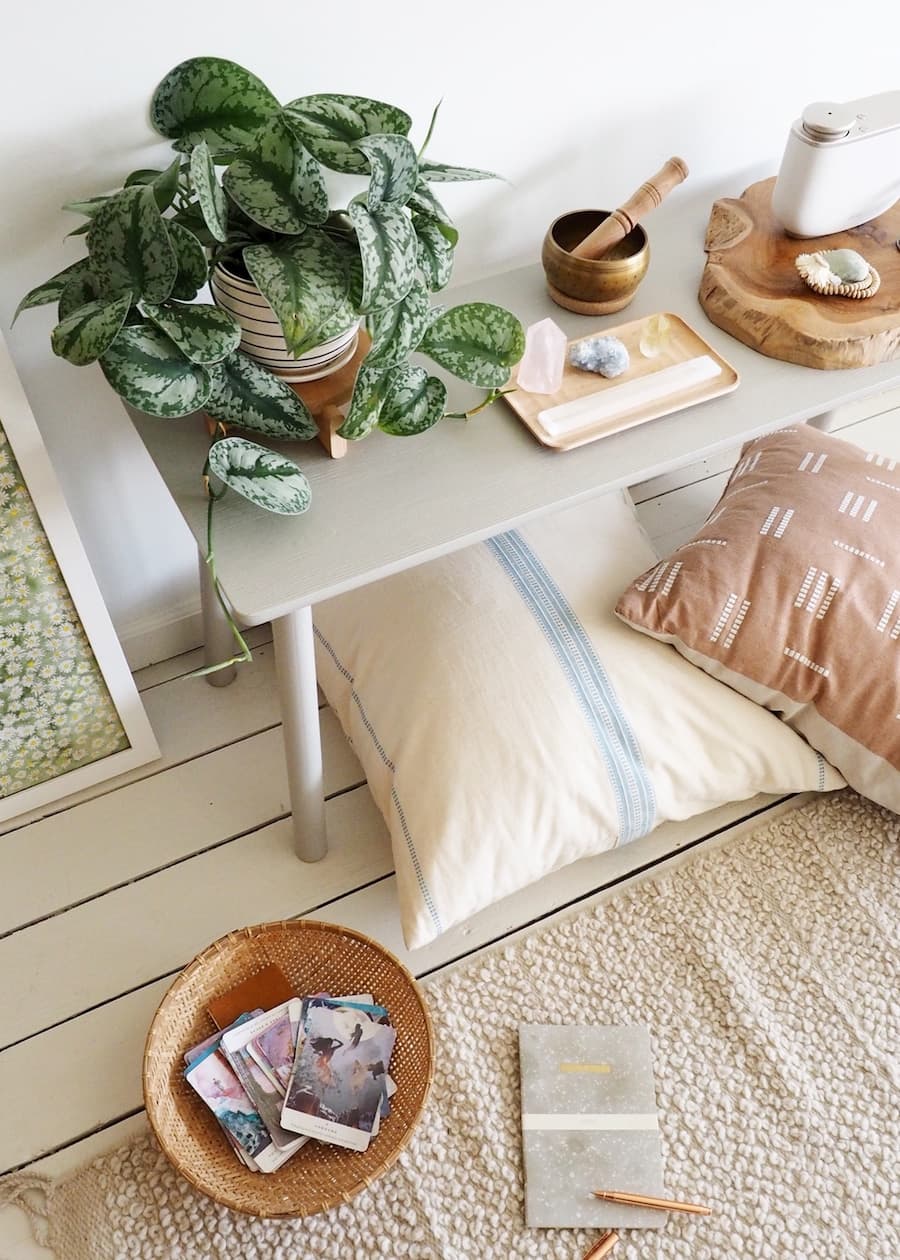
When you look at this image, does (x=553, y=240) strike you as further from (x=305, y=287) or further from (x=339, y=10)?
(x=305, y=287)

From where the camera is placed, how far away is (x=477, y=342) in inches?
45.6

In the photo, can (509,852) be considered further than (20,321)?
Yes

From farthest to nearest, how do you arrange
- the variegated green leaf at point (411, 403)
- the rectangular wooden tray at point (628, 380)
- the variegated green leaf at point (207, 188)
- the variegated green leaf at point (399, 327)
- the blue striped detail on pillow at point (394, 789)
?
1. the blue striped detail on pillow at point (394, 789)
2. the rectangular wooden tray at point (628, 380)
3. the variegated green leaf at point (411, 403)
4. the variegated green leaf at point (399, 327)
5. the variegated green leaf at point (207, 188)

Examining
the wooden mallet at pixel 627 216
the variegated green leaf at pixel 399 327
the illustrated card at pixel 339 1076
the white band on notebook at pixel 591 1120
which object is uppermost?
the variegated green leaf at pixel 399 327

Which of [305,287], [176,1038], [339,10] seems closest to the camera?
[305,287]

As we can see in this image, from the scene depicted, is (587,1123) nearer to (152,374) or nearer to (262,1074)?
(262,1074)

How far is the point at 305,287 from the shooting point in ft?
3.16

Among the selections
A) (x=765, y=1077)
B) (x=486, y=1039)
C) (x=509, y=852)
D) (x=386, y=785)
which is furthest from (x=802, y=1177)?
(x=386, y=785)

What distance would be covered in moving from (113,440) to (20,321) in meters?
0.21

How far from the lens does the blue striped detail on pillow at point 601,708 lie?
1413 millimetres

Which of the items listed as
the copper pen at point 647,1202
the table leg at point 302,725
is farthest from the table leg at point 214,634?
the copper pen at point 647,1202

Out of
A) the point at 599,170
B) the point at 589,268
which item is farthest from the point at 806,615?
the point at 599,170

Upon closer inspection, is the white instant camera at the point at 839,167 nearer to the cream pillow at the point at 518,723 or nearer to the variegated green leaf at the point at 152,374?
the cream pillow at the point at 518,723

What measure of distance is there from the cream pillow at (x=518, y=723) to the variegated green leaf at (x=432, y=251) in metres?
0.50
